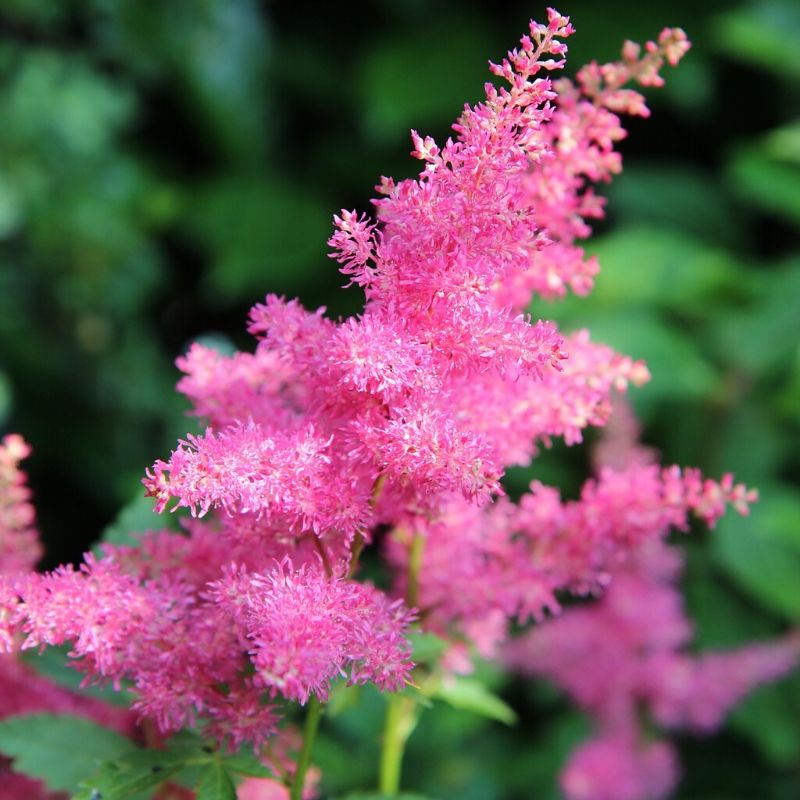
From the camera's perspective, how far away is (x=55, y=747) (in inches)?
32.4

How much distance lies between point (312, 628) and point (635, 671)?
1.10 metres

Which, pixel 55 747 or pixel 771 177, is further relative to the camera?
pixel 771 177

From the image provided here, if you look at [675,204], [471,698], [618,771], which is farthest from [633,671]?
[675,204]

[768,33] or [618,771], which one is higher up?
[768,33]

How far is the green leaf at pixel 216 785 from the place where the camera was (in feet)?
2.38

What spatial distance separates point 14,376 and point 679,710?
1.73m

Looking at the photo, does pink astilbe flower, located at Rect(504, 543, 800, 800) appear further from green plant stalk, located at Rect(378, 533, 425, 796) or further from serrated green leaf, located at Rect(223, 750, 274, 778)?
serrated green leaf, located at Rect(223, 750, 274, 778)

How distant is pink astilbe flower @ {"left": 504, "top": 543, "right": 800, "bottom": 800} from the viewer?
1.61 m

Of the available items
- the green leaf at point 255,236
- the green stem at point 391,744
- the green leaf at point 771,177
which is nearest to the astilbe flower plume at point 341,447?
the green stem at point 391,744

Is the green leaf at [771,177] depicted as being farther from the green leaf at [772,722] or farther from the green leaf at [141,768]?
the green leaf at [141,768]

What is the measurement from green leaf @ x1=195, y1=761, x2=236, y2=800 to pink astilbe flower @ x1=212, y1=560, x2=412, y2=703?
0.27 ft

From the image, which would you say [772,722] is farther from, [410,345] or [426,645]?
[410,345]

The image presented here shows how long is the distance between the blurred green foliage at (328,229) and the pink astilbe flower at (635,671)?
0.77ft

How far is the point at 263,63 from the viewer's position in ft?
10.2
